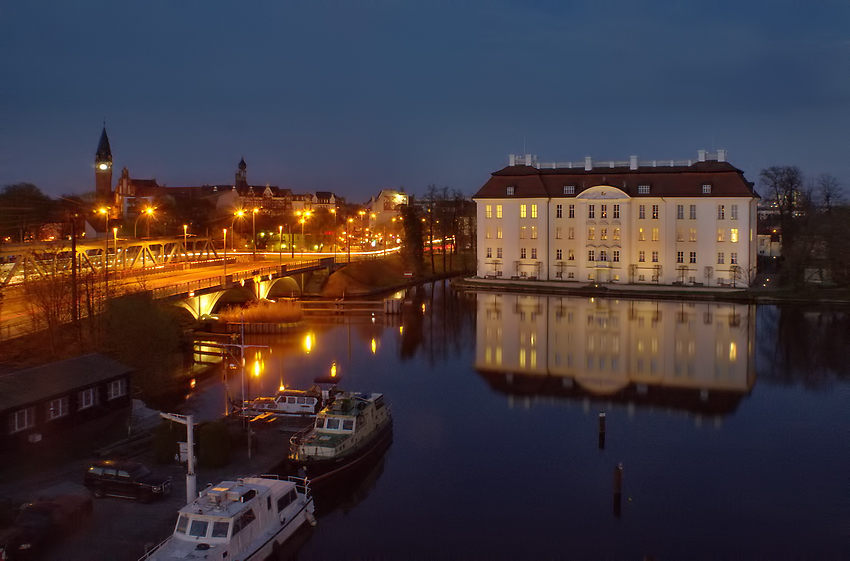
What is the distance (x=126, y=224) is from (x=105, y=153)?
82.4 feet

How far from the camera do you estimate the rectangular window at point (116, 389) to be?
15555 millimetres

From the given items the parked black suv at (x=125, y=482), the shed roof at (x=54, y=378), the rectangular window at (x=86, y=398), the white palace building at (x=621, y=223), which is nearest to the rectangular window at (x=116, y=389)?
the shed roof at (x=54, y=378)

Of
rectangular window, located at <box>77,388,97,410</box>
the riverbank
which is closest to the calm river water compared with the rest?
rectangular window, located at <box>77,388,97,410</box>

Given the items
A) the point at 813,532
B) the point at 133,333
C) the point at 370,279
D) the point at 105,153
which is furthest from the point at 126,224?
Result: the point at 813,532

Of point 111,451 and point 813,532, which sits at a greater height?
point 111,451

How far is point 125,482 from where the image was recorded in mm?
11680

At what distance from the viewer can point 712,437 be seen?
55.8ft

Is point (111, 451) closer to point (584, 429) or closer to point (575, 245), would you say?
point (584, 429)

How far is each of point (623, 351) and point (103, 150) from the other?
78.8 m

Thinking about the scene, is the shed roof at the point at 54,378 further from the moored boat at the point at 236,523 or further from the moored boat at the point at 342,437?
the moored boat at the point at 236,523

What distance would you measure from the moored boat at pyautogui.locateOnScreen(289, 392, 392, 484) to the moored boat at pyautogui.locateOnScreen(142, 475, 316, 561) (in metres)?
2.14

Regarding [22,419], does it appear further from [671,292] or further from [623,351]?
[671,292]

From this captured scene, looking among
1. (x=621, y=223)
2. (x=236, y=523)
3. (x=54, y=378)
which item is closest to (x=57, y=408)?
(x=54, y=378)

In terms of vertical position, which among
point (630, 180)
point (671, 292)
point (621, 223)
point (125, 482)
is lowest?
point (125, 482)
